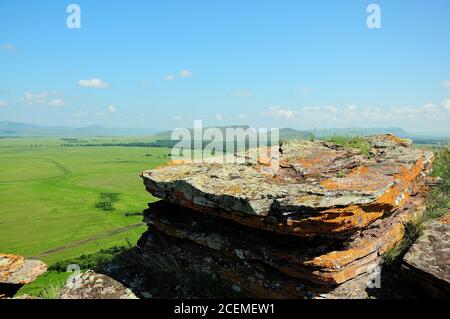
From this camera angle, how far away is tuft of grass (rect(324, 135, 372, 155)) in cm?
1012

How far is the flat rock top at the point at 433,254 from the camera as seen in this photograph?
20.2ft

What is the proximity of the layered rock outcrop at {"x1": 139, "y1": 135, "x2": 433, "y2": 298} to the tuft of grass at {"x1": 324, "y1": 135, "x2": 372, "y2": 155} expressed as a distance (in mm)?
243

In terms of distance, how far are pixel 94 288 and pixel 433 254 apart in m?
7.67

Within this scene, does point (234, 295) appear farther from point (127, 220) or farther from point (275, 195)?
point (127, 220)

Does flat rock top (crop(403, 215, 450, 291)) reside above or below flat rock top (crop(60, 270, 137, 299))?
above

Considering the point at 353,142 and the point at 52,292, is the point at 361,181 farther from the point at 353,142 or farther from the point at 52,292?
the point at 52,292

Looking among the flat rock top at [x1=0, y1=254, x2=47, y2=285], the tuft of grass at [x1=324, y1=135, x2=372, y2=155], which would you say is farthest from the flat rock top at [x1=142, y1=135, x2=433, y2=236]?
the flat rock top at [x1=0, y1=254, x2=47, y2=285]

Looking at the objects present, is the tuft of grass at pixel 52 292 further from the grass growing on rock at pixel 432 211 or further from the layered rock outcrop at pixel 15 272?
the grass growing on rock at pixel 432 211

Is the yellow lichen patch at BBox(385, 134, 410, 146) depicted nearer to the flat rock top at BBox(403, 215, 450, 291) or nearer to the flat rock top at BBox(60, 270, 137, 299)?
the flat rock top at BBox(403, 215, 450, 291)

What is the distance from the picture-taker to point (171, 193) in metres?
8.62

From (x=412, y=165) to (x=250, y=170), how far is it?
13.3 feet

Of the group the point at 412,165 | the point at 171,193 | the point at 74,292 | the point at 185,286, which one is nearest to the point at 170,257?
the point at 185,286

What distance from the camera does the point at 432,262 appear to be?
6.46m
